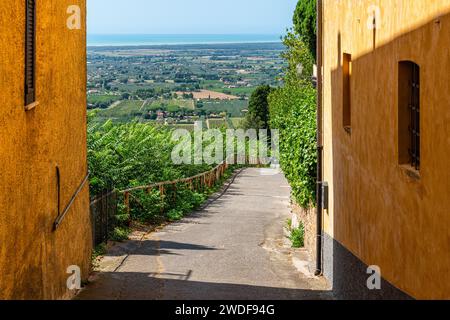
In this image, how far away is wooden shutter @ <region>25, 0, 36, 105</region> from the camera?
327 inches

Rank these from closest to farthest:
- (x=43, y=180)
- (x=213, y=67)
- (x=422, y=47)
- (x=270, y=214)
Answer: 1. (x=422, y=47)
2. (x=43, y=180)
3. (x=270, y=214)
4. (x=213, y=67)

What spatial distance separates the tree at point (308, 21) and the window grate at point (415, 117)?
17901 millimetres

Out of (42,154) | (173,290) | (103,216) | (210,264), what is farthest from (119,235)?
(42,154)

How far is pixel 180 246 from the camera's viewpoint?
18.7 meters

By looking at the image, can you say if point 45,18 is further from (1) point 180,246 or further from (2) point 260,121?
(2) point 260,121

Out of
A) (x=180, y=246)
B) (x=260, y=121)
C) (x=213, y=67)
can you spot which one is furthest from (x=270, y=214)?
(x=213, y=67)

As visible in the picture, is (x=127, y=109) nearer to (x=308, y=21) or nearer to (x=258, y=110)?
(x=258, y=110)

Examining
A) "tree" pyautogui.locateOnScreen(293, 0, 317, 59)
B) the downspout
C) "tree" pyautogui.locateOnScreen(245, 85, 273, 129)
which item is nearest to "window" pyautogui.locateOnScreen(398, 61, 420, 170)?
the downspout

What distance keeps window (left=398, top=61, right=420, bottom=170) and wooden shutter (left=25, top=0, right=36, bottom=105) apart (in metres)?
4.09

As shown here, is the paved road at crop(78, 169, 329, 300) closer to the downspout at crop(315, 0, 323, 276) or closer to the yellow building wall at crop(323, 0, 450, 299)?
the downspout at crop(315, 0, 323, 276)

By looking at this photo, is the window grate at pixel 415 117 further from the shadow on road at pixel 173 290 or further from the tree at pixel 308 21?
the tree at pixel 308 21

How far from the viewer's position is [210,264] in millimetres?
16016

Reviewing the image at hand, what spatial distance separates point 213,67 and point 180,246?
93.8 metres

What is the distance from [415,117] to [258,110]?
59.0 metres
